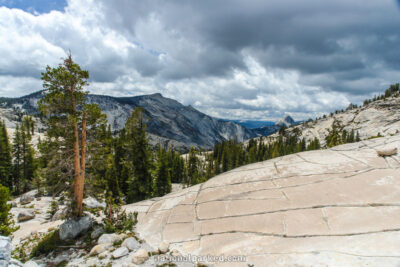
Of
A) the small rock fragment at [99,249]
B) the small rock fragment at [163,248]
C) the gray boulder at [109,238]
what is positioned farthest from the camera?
the gray boulder at [109,238]

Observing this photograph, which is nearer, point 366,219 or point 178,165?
point 366,219

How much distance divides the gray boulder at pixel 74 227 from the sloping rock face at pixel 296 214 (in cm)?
350

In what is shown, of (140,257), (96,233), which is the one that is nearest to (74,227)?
(96,233)

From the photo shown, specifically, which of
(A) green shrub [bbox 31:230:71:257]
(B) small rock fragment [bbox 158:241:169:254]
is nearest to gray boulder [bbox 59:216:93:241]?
(A) green shrub [bbox 31:230:71:257]

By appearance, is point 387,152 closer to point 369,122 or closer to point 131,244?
point 131,244

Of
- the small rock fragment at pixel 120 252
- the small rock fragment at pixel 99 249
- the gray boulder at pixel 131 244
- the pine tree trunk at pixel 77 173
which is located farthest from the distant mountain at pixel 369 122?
the pine tree trunk at pixel 77 173

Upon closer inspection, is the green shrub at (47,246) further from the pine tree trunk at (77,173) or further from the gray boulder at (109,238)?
the gray boulder at (109,238)

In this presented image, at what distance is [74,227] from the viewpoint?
1213 cm

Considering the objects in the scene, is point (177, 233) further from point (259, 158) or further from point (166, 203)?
point (259, 158)

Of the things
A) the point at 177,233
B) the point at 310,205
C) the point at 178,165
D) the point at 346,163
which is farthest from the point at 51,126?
the point at 178,165

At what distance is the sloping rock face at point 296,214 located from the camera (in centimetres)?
633

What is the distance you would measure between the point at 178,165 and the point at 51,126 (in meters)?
60.6

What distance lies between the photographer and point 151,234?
35.3ft

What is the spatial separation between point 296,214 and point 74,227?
13.5 metres
